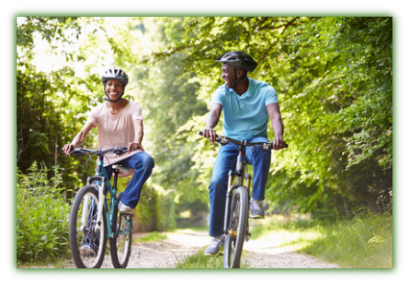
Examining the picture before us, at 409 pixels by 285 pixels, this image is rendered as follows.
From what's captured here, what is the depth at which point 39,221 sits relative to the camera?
491 cm

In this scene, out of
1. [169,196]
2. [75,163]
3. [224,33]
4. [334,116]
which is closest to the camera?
[334,116]

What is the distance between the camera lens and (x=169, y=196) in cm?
1551

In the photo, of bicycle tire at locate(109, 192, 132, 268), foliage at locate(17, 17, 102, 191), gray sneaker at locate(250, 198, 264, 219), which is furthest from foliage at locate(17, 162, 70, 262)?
gray sneaker at locate(250, 198, 264, 219)

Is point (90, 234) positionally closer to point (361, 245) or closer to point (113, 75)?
point (113, 75)

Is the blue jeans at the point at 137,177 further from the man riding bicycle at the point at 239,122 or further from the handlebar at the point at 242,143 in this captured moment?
the handlebar at the point at 242,143

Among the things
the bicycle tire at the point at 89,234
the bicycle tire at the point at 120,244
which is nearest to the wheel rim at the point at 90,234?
the bicycle tire at the point at 89,234

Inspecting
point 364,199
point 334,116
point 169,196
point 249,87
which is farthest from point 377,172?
point 169,196

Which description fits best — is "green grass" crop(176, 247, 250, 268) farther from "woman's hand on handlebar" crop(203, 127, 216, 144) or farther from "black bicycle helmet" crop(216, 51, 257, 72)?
"black bicycle helmet" crop(216, 51, 257, 72)

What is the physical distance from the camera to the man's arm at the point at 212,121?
11.7 feet

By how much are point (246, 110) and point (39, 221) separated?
2561 mm

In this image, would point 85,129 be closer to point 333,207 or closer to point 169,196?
point 333,207

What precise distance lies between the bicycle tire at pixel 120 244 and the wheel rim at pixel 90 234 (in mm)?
238

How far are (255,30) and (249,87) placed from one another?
360 centimetres

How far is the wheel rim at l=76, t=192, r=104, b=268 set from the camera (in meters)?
3.65
